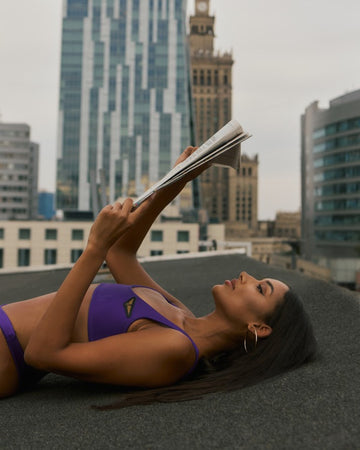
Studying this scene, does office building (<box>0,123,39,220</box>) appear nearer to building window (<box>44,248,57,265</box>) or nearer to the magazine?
building window (<box>44,248,57,265</box>)

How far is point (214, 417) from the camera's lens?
197 cm

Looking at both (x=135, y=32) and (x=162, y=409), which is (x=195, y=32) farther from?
(x=162, y=409)

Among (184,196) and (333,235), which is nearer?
(333,235)

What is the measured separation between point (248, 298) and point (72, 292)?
924 mm

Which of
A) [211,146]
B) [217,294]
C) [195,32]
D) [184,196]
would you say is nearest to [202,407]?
[217,294]

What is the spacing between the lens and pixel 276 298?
8.17 feet

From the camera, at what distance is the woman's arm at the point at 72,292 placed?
7.12 feet

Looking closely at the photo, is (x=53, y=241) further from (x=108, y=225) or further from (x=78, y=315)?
(x=108, y=225)

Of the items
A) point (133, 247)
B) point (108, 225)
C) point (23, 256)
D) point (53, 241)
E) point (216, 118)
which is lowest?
point (23, 256)

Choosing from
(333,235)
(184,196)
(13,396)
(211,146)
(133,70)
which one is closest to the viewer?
(211,146)

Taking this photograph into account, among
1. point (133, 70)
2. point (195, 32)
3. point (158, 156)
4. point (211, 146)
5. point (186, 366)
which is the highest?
point (195, 32)

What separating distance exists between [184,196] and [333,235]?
25.3 m

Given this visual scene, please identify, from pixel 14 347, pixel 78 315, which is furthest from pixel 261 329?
pixel 14 347

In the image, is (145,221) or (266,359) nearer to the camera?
(266,359)
